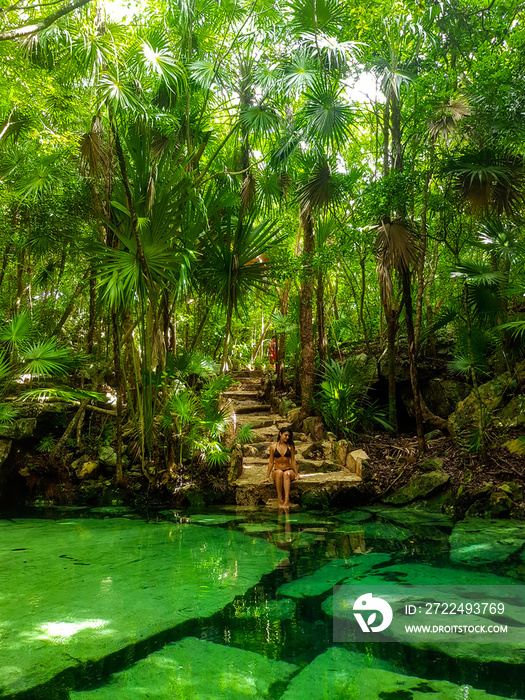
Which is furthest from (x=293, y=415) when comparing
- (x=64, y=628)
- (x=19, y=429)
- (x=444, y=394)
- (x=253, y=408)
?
(x=64, y=628)

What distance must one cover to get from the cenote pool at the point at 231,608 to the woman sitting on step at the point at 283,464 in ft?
2.18

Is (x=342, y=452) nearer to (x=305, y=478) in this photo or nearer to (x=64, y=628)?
(x=305, y=478)

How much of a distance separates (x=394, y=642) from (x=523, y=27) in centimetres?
544

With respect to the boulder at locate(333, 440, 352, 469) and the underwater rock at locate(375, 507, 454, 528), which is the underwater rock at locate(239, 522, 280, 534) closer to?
the underwater rock at locate(375, 507, 454, 528)

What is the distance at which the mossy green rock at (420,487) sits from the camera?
16.8 ft

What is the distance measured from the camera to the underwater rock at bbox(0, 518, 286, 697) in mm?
2041

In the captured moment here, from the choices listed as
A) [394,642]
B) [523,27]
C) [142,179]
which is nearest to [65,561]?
[394,642]

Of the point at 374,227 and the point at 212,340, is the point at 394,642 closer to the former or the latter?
the point at 374,227

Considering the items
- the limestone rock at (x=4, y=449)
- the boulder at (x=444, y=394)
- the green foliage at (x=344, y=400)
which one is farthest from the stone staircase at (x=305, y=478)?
the limestone rock at (x=4, y=449)

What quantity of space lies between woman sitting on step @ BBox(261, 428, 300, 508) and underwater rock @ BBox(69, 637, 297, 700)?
321 centimetres

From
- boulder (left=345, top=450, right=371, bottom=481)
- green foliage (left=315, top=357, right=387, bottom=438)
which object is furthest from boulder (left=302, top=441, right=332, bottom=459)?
boulder (left=345, top=450, right=371, bottom=481)

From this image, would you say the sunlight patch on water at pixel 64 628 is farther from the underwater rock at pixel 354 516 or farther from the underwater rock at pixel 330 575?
the underwater rock at pixel 354 516

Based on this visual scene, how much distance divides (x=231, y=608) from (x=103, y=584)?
931 millimetres

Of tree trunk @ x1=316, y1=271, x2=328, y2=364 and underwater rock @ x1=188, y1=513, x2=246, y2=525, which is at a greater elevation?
tree trunk @ x1=316, y1=271, x2=328, y2=364
